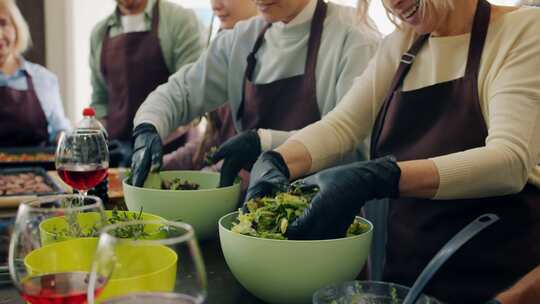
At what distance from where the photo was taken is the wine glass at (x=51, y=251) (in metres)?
0.67

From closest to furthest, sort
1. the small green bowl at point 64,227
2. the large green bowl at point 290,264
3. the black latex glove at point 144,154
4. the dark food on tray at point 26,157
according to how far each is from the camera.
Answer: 1. the small green bowl at point 64,227
2. the large green bowl at point 290,264
3. the black latex glove at point 144,154
4. the dark food on tray at point 26,157

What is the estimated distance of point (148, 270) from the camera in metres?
0.61

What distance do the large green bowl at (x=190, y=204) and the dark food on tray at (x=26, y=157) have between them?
133 centimetres

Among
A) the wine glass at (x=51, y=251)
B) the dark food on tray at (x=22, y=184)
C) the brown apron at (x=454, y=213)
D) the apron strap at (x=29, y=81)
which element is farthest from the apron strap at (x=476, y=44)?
the apron strap at (x=29, y=81)

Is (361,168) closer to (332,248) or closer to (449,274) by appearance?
(332,248)

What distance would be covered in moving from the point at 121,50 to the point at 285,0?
1.43 m

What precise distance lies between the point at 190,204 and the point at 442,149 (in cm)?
59

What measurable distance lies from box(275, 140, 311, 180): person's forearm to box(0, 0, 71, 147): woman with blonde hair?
2.09 metres

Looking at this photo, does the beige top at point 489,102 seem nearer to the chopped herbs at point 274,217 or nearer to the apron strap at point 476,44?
the apron strap at point 476,44

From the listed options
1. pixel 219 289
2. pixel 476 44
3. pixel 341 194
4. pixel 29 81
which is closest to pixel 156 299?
pixel 219 289

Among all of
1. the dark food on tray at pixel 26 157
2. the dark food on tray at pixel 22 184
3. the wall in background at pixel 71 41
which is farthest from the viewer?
the wall in background at pixel 71 41

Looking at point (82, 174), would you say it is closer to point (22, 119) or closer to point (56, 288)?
point (56, 288)

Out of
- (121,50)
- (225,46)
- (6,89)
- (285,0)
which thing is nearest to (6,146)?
(6,89)

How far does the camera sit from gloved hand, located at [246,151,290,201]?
118cm
